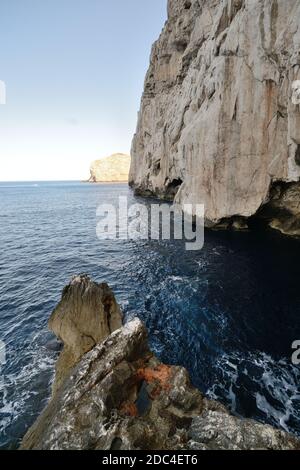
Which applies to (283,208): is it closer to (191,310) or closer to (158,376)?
(191,310)

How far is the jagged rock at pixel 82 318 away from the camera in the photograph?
13.3 m

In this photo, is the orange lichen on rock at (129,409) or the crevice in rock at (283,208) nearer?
the orange lichen on rock at (129,409)

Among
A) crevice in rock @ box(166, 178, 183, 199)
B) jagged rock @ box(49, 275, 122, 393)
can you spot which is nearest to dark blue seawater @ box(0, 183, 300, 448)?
jagged rock @ box(49, 275, 122, 393)

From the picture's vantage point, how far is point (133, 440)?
20.9 feet

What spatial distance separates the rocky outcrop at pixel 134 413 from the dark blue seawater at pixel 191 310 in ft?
13.0

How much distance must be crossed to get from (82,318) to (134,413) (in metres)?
6.90

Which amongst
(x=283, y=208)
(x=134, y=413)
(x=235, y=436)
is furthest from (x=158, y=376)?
(x=283, y=208)

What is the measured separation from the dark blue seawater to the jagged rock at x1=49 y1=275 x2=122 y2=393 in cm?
160

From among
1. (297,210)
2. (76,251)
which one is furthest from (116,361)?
(297,210)

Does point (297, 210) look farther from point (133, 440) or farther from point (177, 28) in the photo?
point (177, 28)

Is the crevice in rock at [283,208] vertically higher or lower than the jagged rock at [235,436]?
higher

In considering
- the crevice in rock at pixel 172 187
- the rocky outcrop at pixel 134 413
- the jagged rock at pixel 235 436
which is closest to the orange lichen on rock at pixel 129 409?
the rocky outcrop at pixel 134 413

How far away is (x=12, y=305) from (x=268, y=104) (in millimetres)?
30285

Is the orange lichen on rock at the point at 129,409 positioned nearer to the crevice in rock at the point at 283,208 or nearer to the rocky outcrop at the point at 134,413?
the rocky outcrop at the point at 134,413
